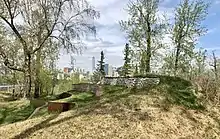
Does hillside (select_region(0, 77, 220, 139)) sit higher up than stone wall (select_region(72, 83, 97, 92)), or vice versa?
stone wall (select_region(72, 83, 97, 92))

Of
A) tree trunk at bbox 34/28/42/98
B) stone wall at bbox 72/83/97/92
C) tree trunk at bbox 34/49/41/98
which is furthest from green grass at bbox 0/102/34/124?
tree trunk at bbox 34/49/41/98

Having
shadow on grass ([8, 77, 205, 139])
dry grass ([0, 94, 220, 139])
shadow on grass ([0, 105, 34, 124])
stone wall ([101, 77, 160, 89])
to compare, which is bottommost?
shadow on grass ([0, 105, 34, 124])

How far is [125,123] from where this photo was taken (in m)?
7.56

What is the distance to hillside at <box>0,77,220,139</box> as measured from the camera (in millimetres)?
7266

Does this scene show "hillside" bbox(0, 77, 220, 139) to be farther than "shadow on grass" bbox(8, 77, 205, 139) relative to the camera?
No

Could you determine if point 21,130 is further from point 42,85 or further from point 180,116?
point 42,85

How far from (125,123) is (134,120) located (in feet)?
0.97

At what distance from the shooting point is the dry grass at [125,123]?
722 cm

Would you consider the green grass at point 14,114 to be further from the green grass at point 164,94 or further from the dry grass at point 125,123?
the dry grass at point 125,123

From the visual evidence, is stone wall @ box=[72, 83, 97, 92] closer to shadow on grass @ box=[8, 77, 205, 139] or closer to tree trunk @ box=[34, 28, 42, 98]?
shadow on grass @ box=[8, 77, 205, 139]

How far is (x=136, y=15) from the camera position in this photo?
21.6m

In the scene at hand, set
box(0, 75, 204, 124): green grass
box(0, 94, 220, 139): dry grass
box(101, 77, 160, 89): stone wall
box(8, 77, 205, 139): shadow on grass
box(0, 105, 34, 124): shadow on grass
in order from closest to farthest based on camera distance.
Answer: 1. box(0, 94, 220, 139): dry grass
2. box(8, 77, 205, 139): shadow on grass
3. box(0, 75, 204, 124): green grass
4. box(101, 77, 160, 89): stone wall
5. box(0, 105, 34, 124): shadow on grass

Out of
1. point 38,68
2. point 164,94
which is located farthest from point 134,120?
point 38,68

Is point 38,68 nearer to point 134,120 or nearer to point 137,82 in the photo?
point 137,82
